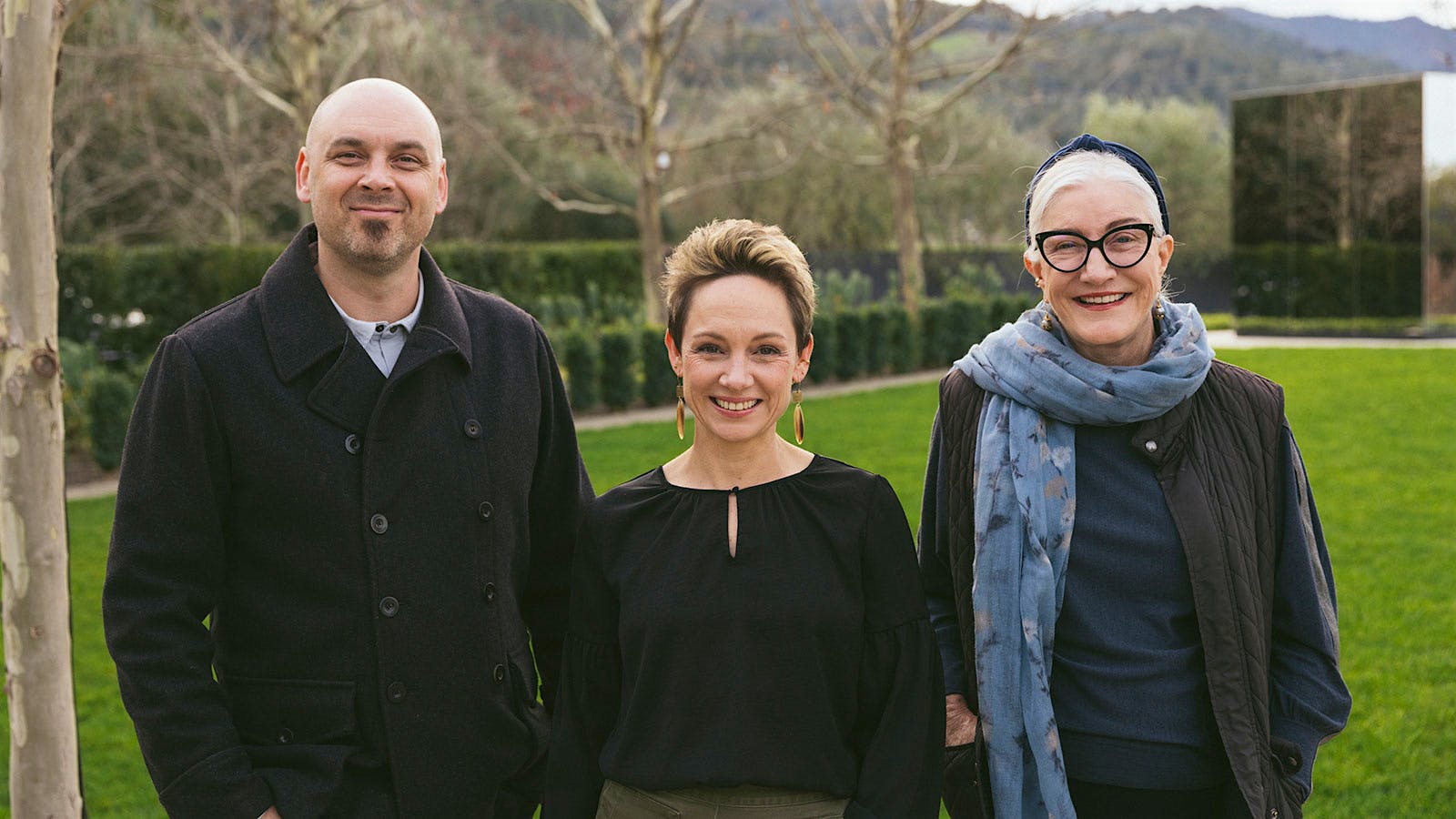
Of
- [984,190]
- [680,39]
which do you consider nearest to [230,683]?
[680,39]

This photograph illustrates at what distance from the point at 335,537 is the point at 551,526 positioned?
488mm

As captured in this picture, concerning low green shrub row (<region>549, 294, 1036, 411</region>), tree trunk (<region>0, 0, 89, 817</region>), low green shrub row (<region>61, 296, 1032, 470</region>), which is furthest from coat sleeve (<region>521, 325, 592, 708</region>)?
low green shrub row (<region>549, 294, 1036, 411</region>)

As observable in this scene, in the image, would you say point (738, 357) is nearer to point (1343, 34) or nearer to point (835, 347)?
point (835, 347)

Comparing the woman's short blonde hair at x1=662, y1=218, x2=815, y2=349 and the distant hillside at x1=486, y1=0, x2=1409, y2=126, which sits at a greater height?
the distant hillside at x1=486, y1=0, x2=1409, y2=126

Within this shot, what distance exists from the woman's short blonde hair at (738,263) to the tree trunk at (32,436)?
145 cm

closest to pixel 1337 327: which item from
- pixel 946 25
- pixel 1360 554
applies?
pixel 946 25

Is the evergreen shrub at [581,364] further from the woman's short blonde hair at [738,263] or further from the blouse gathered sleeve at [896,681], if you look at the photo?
the blouse gathered sleeve at [896,681]

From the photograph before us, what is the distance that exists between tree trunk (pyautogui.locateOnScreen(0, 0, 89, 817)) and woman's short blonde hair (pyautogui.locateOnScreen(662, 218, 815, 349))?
145cm

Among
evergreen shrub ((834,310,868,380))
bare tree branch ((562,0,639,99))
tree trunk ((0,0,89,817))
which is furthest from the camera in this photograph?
evergreen shrub ((834,310,868,380))

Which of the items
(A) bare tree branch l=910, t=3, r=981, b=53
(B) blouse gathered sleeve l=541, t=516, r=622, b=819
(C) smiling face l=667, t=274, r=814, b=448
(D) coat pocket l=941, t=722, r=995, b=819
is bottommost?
(D) coat pocket l=941, t=722, r=995, b=819

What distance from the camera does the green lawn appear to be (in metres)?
4.37

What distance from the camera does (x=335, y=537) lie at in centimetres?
223

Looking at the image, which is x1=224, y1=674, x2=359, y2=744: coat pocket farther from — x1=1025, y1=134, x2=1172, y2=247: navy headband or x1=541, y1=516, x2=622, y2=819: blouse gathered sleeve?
x1=1025, y1=134, x2=1172, y2=247: navy headband

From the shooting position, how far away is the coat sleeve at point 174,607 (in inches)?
82.8
